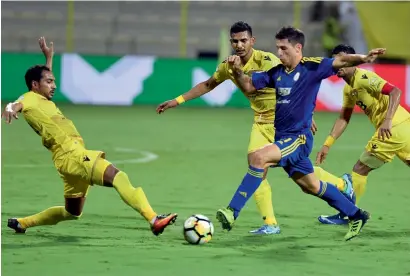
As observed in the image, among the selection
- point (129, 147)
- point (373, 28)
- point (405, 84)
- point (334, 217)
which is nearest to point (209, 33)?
point (373, 28)

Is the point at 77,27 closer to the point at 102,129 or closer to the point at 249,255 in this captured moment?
the point at 102,129

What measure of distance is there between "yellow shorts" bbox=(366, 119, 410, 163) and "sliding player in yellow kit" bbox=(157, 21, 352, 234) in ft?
3.26

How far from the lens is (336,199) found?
864cm

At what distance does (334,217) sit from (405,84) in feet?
55.1

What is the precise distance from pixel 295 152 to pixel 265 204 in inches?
39.5

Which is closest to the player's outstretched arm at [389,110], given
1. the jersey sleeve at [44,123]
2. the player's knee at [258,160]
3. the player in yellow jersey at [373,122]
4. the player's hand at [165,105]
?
the player in yellow jersey at [373,122]

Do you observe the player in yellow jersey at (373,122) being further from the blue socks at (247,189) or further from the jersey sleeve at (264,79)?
the blue socks at (247,189)

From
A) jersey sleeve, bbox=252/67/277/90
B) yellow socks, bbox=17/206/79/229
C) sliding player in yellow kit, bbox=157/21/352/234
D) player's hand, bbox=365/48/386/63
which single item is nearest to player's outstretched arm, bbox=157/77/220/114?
sliding player in yellow kit, bbox=157/21/352/234

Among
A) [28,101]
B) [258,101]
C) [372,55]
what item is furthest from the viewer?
[258,101]

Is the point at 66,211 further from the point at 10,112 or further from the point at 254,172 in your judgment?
the point at 254,172

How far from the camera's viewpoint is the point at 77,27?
30.9 m

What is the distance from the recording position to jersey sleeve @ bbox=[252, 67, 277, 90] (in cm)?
864

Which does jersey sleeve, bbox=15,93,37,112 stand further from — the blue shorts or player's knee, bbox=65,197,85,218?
the blue shorts

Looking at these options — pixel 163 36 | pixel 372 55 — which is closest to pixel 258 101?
pixel 372 55
